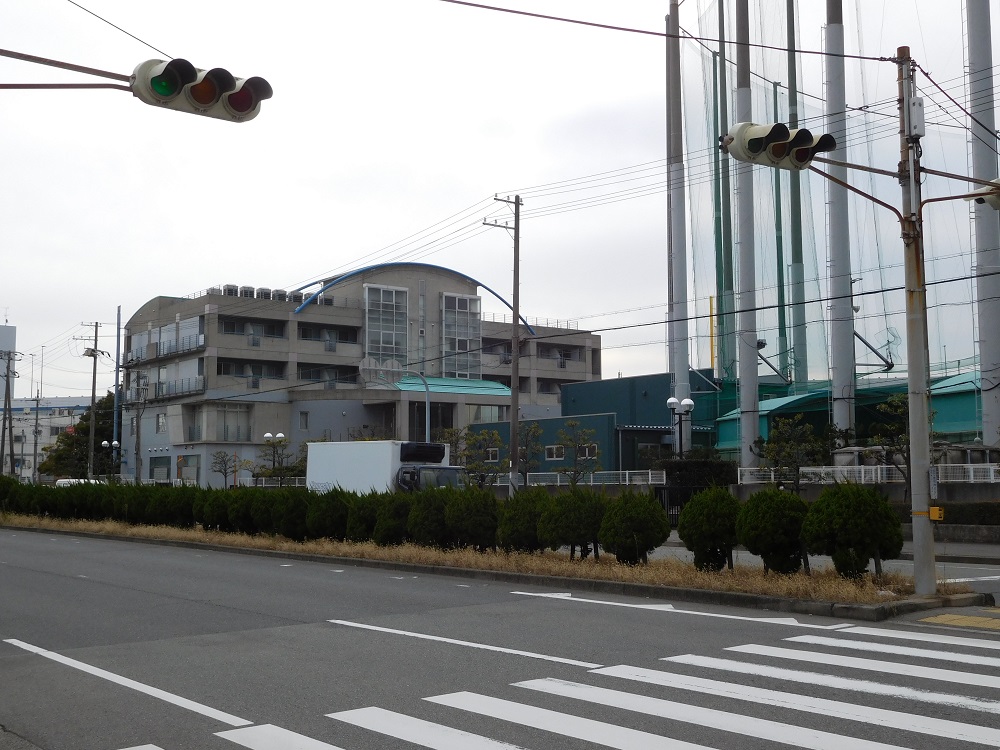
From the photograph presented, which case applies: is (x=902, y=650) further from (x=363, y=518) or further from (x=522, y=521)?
(x=363, y=518)

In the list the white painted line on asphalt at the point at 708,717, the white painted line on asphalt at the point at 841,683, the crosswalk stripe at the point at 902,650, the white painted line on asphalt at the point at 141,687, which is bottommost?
the white painted line on asphalt at the point at 141,687

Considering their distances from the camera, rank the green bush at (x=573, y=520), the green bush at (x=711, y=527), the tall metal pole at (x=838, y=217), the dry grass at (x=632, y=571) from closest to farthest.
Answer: the dry grass at (x=632, y=571) → the green bush at (x=711, y=527) → the green bush at (x=573, y=520) → the tall metal pole at (x=838, y=217)

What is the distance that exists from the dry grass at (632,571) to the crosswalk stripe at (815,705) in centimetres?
472

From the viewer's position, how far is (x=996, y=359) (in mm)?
35344

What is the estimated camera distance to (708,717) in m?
6.95

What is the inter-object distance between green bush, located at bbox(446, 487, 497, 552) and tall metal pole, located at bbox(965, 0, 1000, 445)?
22.8 metres

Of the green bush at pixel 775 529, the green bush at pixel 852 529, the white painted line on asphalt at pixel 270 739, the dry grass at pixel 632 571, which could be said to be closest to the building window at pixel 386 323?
the dry grass at pixel 632 571

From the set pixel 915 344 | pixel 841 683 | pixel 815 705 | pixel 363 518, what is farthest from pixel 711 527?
pixel 363 518

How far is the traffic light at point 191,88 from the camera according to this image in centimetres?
823

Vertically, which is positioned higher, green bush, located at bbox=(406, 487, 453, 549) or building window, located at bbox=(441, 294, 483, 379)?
building window, located at bbox=(441, 294, 483, 379)

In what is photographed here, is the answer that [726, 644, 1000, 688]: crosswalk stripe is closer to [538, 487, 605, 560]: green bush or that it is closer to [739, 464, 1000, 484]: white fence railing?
[538, 487, 605, 560]: green bush

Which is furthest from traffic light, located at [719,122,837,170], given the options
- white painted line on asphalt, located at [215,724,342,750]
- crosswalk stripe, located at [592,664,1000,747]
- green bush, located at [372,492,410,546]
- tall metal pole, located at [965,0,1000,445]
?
tall metal pole, located at [965,0,1000,445]

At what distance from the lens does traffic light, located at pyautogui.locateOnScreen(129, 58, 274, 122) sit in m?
8.23

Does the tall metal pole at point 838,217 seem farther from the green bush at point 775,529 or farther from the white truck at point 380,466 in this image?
the green bush at point 775,529
